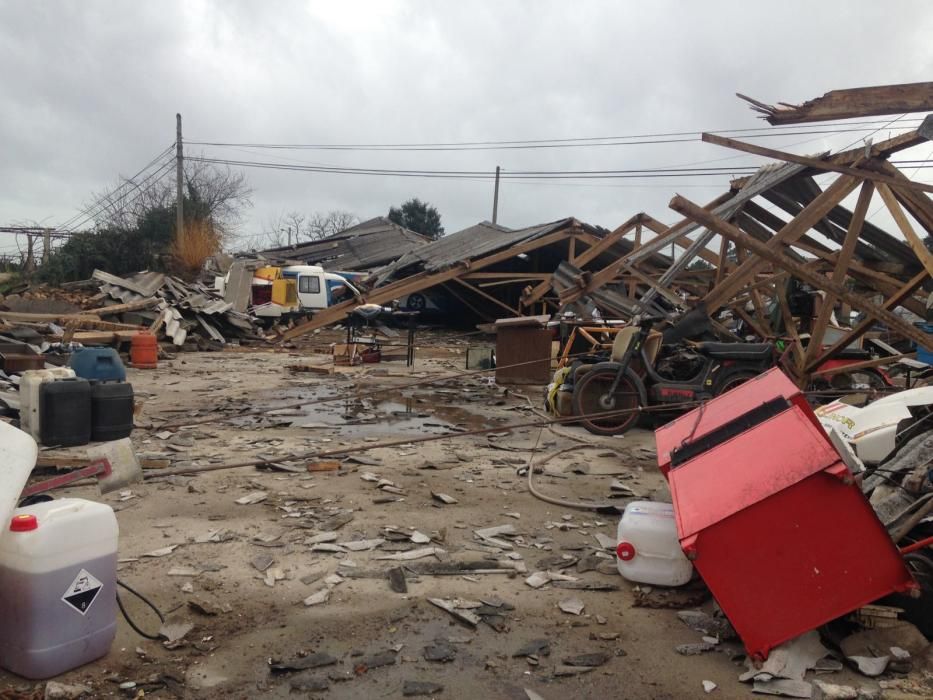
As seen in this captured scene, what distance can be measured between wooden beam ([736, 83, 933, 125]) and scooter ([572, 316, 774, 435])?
3330mm

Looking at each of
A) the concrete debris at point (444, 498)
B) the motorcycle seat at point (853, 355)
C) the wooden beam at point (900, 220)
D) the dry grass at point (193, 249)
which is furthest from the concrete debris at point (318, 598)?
the dry grass at point (193, 249)

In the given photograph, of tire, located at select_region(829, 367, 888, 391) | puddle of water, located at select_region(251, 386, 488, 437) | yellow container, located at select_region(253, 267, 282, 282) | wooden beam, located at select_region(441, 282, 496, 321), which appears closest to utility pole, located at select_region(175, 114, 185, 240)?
yellow container, located at select_region(253, 267, 282, 282)

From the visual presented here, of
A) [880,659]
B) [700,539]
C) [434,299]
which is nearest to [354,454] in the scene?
[700,539]

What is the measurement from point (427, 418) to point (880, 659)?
6.95 meters

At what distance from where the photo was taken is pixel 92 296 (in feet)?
68.2

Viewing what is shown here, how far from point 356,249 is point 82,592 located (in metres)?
33.1

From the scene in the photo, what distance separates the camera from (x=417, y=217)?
53.0m

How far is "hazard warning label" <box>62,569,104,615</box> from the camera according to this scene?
2848mm

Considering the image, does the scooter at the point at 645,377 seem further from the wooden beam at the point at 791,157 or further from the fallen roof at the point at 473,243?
the fallen roof at the point at 473,243

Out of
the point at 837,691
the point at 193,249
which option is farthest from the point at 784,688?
the point at 193,249

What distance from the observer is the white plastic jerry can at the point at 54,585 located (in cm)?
275

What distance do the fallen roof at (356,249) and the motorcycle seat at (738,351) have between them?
24.1m

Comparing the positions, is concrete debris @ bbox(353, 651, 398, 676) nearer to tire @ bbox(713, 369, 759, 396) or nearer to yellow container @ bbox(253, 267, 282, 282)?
tire @ bbox(713, 369, 759, 396)

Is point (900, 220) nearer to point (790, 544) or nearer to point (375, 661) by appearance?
point (790, 544)
